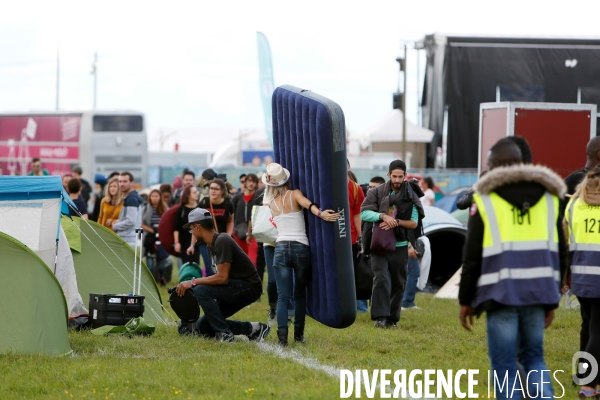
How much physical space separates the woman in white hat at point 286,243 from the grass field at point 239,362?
0.34m

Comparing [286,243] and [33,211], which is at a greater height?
[33,211]

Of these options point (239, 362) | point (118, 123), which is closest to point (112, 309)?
point (239, 362)

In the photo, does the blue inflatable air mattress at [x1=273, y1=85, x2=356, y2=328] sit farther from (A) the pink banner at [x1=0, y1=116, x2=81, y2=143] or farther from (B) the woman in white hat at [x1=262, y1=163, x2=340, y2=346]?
(A) the pink banner at [x1=0, y1=116, x2=81, y2=143]

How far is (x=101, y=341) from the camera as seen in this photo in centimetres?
848

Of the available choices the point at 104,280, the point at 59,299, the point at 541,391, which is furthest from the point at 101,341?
the point at 541,391

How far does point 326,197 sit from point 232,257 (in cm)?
114

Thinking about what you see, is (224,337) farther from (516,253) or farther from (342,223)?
(516,253)

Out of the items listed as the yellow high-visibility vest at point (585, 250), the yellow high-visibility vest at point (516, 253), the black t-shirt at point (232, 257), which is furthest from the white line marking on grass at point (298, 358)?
the yellow high-visibility vest at point (516, 253)

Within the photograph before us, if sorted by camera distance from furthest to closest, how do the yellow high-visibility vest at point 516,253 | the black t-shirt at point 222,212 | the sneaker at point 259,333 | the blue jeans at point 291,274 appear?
the black t-shirt at point 222,212 → the sneaker at point 259,333 → the blue jeans at point 291,274 → the yellow high-visibility vest at point 516,253

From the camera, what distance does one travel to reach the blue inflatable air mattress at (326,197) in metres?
Result: 7.88

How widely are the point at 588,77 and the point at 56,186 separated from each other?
19989mm

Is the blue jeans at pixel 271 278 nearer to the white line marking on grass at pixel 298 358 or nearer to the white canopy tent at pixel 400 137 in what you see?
the white line marking on grass at pixel 298 358

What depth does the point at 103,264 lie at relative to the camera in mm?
10445

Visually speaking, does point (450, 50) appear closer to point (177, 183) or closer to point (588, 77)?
point (588, 77)
